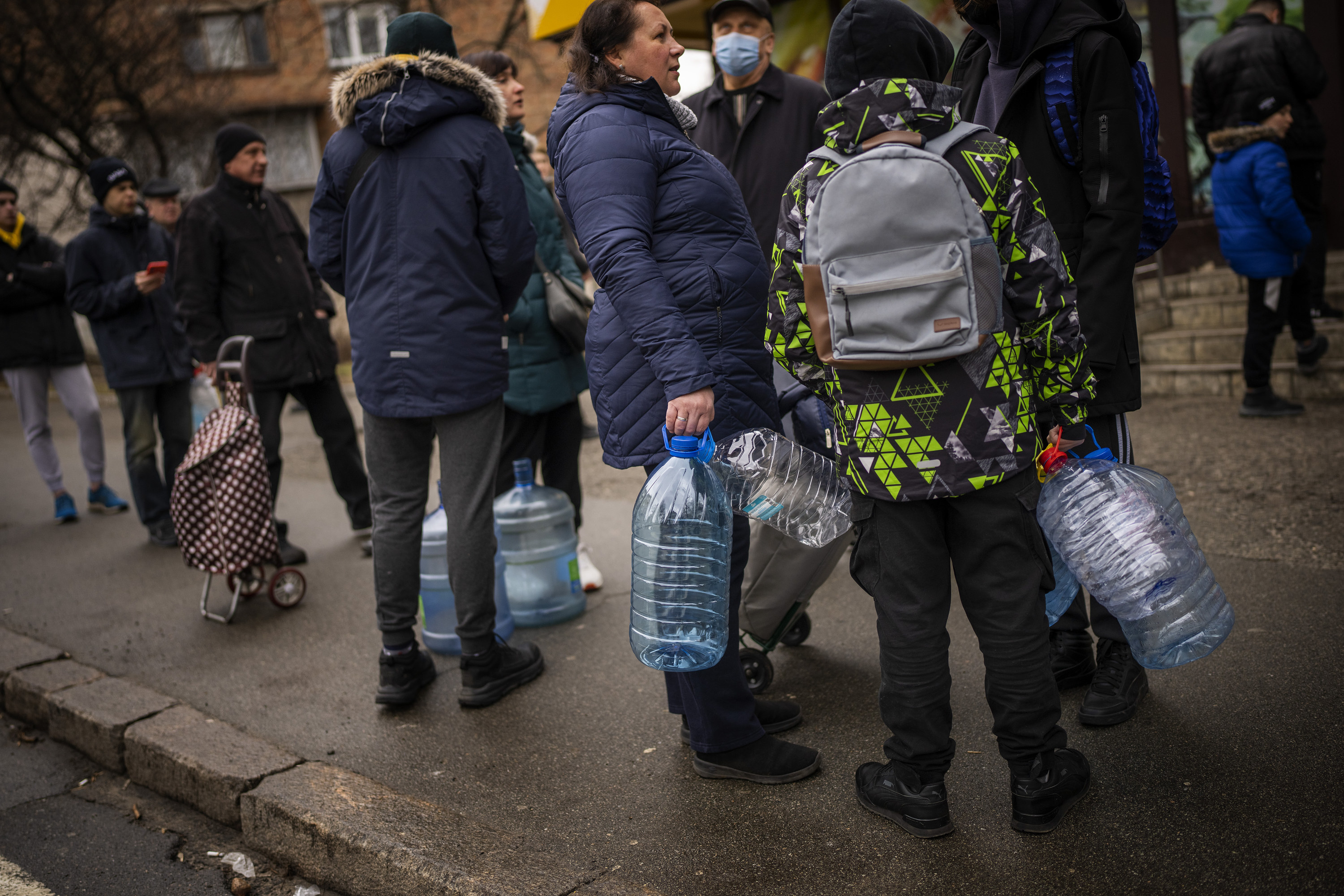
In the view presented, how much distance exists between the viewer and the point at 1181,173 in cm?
906

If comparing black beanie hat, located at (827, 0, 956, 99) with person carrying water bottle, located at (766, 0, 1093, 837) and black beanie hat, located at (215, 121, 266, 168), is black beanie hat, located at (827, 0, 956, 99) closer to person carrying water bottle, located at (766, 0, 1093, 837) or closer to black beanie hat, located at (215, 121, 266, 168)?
person carrying water bottle, located at (766, 0, 1093, 837)

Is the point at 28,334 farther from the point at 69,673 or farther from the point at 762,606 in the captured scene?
the point at 762,606

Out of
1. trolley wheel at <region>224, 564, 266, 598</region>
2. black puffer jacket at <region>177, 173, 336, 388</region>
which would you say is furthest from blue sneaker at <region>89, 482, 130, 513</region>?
trolley wheel at <region>224, 564, 266, 598</region>

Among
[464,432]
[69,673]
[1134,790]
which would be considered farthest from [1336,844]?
[69,673]

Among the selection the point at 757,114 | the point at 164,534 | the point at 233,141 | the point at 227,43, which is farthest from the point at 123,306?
the point at 227,43

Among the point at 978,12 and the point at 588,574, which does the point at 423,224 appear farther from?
the point at 588,574

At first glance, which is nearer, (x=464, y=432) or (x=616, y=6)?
(x=616, y=6)

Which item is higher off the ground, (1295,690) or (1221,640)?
(1221,640)

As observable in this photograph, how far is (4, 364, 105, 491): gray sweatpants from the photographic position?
24.7 feet

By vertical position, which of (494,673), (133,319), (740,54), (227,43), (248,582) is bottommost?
(248,582)

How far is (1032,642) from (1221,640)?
586mm

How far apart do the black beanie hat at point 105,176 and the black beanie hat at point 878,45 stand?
5.49m

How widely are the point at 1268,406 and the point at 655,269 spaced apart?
5.18 metres

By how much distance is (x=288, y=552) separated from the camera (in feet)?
19.8
